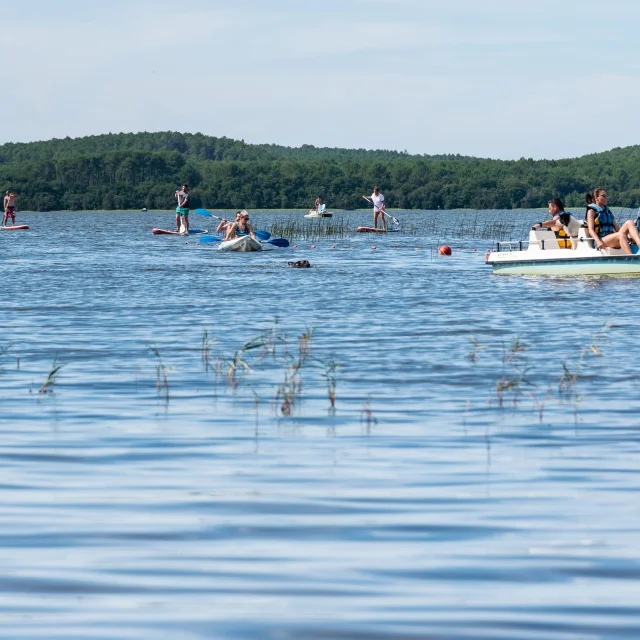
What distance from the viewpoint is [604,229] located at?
79.7 feet

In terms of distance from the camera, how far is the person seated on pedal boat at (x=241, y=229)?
3804cm

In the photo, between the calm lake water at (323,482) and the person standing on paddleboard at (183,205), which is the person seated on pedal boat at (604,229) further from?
the person standing on paddleboard at (183,205)

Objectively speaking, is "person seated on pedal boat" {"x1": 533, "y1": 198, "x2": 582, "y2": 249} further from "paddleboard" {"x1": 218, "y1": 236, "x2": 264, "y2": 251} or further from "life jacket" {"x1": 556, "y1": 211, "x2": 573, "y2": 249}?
"paddleboard" {"x1": 218, "y1": 236, "x2": 264, "y2": 251}

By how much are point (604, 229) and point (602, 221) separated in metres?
0.15

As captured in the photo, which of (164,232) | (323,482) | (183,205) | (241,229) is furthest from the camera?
(164,232)

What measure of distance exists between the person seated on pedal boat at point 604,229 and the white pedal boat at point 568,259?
140 mm

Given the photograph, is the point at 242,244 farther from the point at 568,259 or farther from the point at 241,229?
the point at 568,259

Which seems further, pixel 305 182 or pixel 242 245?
pixel 305 182

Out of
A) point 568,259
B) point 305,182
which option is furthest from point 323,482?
point 305,182

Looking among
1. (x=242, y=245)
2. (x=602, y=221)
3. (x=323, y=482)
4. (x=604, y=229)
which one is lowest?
(x=323, y=482)

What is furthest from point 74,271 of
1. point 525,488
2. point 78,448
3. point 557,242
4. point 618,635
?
point 618,635

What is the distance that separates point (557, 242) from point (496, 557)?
63.9ft

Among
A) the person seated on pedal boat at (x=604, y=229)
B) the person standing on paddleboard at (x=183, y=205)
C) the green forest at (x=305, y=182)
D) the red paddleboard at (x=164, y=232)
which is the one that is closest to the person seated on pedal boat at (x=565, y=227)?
the person seated on pedal boat at (x=604, y=229)

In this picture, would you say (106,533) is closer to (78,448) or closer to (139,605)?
(139,605)
